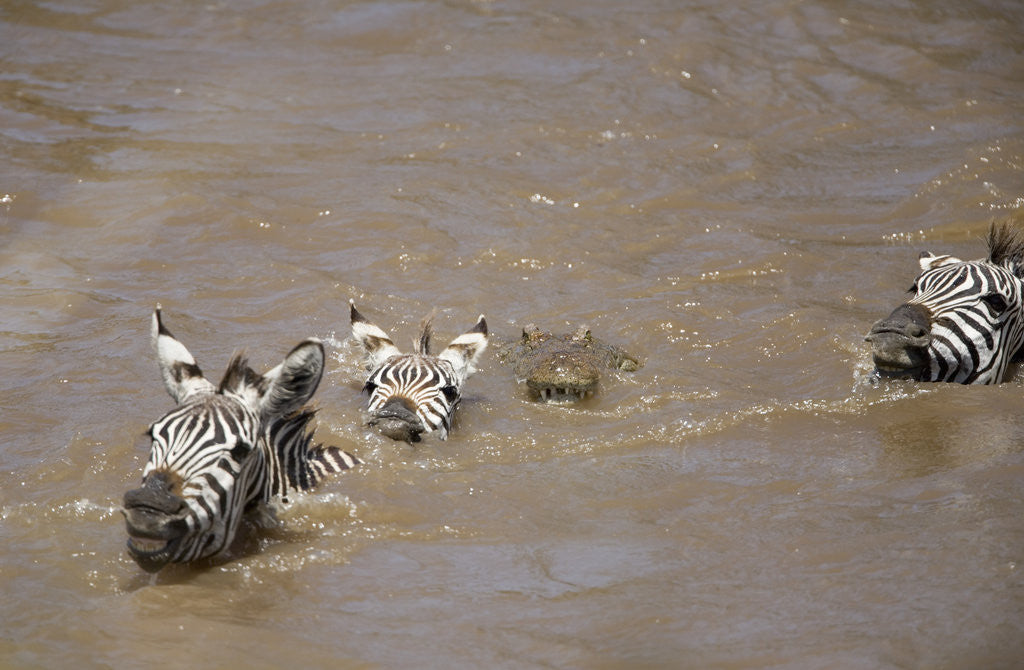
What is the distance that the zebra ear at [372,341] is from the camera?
846cm

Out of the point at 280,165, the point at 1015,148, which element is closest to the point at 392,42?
the point at 280,165

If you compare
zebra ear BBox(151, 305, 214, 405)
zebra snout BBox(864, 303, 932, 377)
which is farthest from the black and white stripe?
zebra ear BBox(151, 305, 214, 405)

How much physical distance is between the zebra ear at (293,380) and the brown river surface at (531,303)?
2.55 ft

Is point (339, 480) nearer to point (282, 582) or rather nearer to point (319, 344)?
point (282, 582)

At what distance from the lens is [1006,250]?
8500mm

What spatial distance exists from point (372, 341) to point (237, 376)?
331 centimetres

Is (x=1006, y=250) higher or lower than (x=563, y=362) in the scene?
higher

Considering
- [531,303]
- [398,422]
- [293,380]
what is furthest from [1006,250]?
[293,380]

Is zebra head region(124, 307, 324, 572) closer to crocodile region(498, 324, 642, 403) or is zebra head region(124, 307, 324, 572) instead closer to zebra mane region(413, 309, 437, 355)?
zebra mane region(413, 309, 437, 355)

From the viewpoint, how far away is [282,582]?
552cm

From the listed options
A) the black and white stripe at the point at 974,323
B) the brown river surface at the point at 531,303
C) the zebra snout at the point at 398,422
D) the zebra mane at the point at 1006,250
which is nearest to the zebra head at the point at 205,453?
the brown river surface at the point at 531,303

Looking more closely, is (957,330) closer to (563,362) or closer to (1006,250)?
(1006,250)

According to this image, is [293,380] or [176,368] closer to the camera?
[293,380]

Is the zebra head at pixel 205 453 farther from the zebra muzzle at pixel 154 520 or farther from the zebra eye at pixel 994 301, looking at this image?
the zebra eye at pixel 994 301
